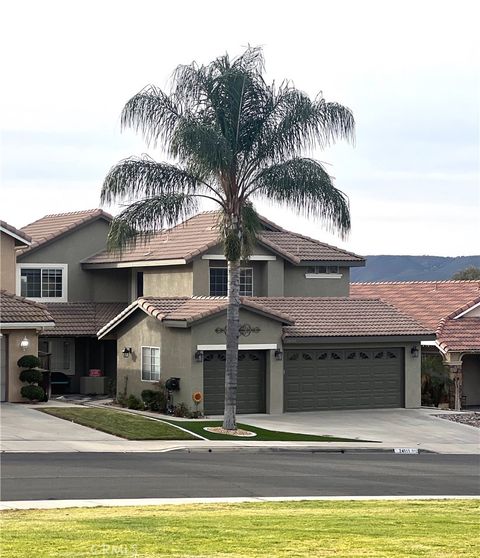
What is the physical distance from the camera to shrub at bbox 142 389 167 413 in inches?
1423

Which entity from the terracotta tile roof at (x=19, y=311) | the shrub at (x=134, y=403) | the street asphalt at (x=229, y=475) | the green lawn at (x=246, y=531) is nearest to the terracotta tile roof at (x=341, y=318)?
the shrub at (x=134, y=403)

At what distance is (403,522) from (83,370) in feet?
97.8

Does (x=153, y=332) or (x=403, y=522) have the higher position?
(x=153, y=332)

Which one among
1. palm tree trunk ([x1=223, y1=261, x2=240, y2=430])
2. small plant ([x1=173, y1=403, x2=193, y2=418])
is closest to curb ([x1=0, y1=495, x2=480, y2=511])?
palm tree trunk ([x1=223, y1=261, x2=240, y2=430])

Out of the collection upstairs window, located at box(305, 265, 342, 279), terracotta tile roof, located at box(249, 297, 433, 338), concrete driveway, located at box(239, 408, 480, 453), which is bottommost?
concrete driveway, located at box(239, 408, 480, 453)

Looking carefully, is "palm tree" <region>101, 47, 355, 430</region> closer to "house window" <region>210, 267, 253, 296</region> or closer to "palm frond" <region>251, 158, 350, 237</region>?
"palm frond" <region>251, 158, 350, 237</region>

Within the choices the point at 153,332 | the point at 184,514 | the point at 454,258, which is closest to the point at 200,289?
the point at 153,332

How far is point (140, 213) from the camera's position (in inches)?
1243

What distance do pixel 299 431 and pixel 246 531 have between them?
18.4 m

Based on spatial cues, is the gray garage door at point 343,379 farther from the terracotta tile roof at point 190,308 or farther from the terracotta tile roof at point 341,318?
the terracotta tile roof at point 190,308

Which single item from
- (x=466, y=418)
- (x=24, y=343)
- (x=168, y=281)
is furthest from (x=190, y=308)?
(x=466, y=418)

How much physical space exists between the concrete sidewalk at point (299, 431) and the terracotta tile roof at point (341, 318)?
100 inches

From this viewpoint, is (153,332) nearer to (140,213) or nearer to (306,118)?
(140,213)

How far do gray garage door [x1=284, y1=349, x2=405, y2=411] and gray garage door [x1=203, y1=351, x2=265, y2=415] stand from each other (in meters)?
0.91
